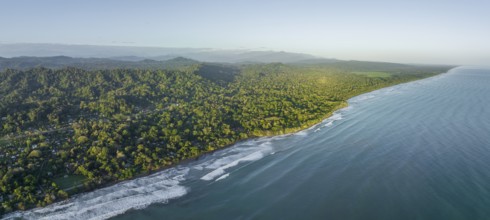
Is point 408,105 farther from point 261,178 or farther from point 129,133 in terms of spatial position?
point 129,133

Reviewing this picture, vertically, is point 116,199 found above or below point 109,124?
below

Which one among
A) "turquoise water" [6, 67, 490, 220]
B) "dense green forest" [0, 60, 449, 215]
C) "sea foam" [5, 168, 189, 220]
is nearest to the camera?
"sea foam" [5, 168, 189, 220]

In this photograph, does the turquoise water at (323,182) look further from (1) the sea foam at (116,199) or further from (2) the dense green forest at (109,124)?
(2) the dense green forest at (109,124)

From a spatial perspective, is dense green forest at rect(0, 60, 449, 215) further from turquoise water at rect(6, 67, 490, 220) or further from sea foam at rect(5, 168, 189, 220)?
turquoise water at rect(6, 67, 490, 220)

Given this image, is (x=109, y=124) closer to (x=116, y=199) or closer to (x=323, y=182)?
(x=116, y=199)

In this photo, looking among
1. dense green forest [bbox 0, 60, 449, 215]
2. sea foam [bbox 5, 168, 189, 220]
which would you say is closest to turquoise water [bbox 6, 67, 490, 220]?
sea foam [bbox 5, 168, 189, 220]

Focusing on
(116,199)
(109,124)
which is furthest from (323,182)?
(109,124)

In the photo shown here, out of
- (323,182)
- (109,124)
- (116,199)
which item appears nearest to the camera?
(116,199)
